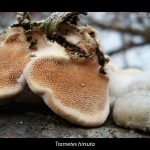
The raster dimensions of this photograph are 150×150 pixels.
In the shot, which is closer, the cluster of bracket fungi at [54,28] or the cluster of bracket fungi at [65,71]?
the cluster of bracket fungi at [65,71]

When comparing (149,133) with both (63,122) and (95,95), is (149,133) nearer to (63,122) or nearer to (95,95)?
(95,95)

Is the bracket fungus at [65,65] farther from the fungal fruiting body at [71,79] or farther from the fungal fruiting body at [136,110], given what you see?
the fungal fruiting body at [136,110]

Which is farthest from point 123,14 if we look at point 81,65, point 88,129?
point 88,129

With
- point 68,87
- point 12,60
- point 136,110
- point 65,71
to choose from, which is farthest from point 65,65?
point 136,110

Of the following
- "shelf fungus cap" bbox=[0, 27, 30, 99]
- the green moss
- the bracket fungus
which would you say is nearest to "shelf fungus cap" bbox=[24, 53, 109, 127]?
the bracket fungus

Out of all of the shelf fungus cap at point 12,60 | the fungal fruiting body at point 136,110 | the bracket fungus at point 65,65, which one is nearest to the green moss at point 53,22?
the bracket fungus at point 65,65

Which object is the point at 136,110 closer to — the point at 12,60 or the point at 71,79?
the point at 71,79

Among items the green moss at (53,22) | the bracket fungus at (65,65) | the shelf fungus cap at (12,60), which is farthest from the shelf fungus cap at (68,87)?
the green moss at (53,22)

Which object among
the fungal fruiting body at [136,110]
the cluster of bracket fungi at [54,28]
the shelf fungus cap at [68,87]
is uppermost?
the cluster of bracket fungi at [54,28]

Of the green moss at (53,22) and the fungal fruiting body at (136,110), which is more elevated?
the green moss at (53,22)
